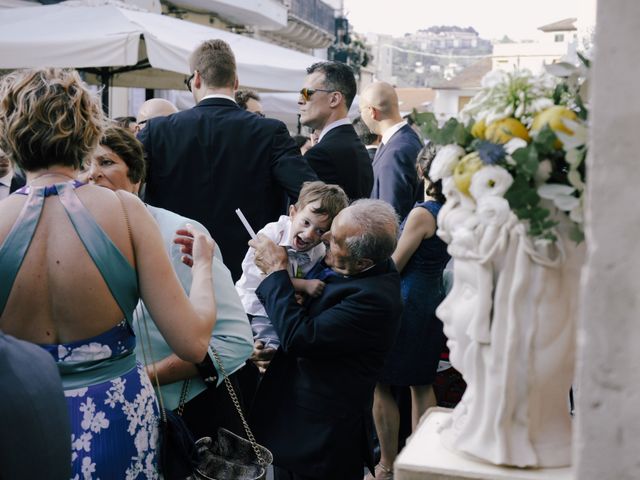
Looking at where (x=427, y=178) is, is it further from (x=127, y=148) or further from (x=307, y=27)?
(x=307, y=27)

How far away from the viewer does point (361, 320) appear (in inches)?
123

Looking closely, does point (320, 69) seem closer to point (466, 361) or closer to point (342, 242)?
point (342, 242)

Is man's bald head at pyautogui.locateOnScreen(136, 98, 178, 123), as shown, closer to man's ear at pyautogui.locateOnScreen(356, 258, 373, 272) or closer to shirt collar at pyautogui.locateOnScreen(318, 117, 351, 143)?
shirt collar at pyautogui.locateOnScreen(318, 117, 351, 143)

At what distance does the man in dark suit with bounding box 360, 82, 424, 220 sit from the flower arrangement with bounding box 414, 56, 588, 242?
11.4 ft

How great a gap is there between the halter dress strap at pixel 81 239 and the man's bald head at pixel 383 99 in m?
3.68

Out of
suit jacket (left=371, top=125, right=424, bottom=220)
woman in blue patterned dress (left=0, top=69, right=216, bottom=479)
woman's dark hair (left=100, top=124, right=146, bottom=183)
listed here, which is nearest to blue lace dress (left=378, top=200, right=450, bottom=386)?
suit jacket (left=371, top=125, right=424, bottom=220)

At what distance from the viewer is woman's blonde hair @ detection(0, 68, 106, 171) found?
7.39 ft

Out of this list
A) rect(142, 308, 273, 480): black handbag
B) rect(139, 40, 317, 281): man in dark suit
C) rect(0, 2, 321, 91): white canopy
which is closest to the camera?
rect(142, 308, 273, 480): black handbag

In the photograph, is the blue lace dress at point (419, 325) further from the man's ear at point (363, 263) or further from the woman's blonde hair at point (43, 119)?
the woman's blonde hair at point (43, 119)

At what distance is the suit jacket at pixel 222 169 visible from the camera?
4.40 metres

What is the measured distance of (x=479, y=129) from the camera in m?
1.80

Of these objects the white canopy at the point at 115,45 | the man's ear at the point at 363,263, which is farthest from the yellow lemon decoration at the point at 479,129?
the white canopy at the point at 115,45

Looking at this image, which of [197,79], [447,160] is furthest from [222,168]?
[447,160]

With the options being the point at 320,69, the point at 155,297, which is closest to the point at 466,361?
the point at 155,297
